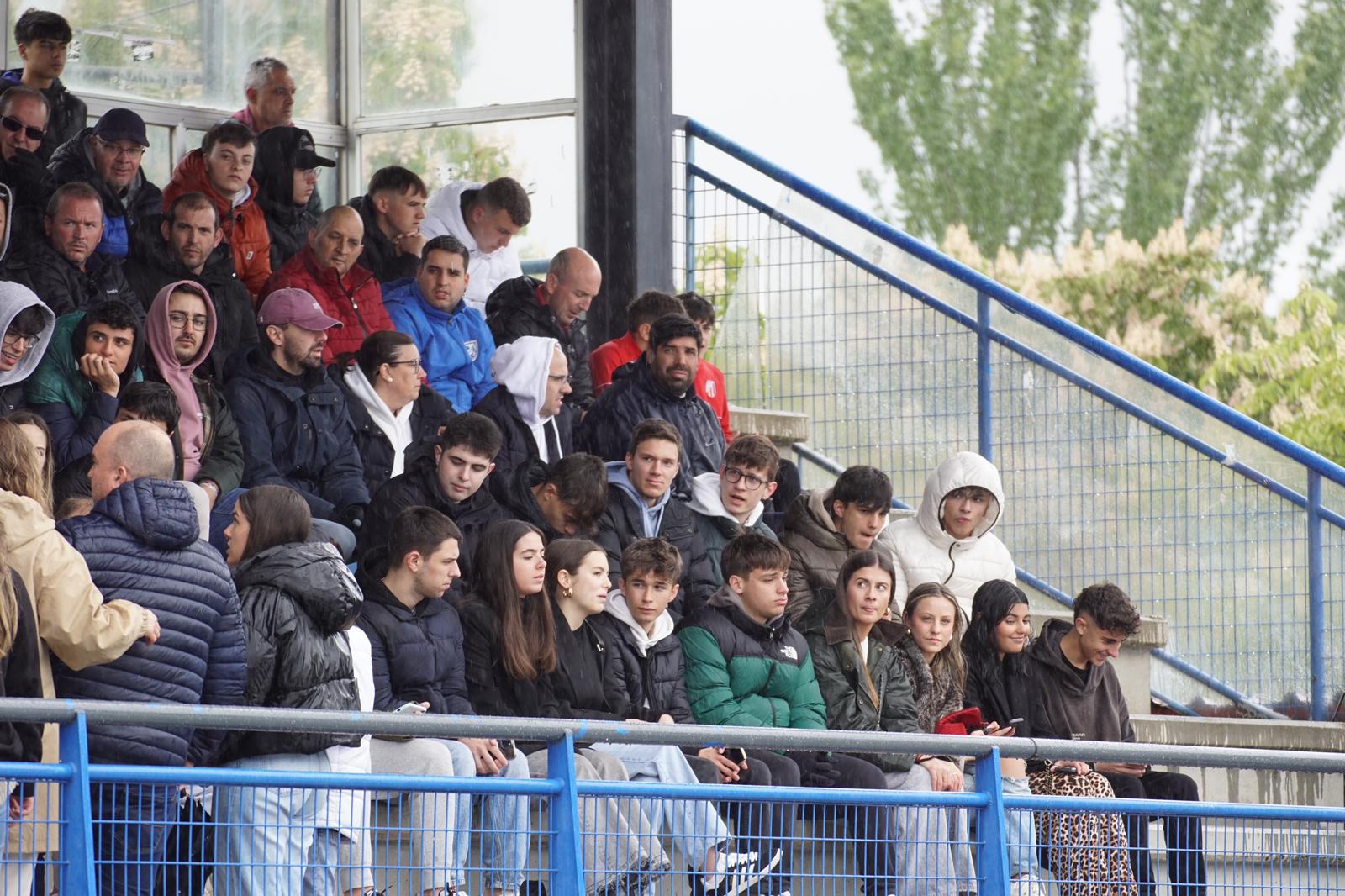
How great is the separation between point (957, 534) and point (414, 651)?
11.2ft

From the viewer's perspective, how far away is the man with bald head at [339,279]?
10633 mm

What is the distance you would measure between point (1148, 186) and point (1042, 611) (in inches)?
1180

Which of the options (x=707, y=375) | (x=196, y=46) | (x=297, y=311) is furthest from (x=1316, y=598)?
(x=196, y=46)

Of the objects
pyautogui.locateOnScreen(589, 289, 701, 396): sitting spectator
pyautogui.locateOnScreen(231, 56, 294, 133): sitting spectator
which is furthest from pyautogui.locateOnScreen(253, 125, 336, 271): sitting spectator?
pyautogui.locateOnScreen(589, 289, 701, 396): sitting spectator

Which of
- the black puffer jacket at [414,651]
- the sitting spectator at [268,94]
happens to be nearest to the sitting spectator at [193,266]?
the sitting spectator at [268,94]

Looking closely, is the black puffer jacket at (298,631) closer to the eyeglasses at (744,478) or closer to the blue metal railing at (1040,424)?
the eyeglasses at (744,478)

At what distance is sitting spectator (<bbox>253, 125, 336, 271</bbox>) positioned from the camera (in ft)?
38.5

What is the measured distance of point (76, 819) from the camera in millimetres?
5562

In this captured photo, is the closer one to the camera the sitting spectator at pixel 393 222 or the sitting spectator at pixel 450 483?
the sitting spectator at pixel 450 483

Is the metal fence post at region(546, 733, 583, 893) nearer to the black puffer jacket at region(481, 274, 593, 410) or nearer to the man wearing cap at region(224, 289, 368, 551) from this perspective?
the man wearing cap at region(224, 289, 368, 551)

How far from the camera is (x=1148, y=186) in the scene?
130 ft

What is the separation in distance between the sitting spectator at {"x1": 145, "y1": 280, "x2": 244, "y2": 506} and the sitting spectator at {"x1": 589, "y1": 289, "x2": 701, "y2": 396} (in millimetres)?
2212

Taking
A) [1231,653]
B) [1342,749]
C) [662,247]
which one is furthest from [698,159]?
[1342,749]

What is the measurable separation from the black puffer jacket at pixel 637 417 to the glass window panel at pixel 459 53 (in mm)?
3010
